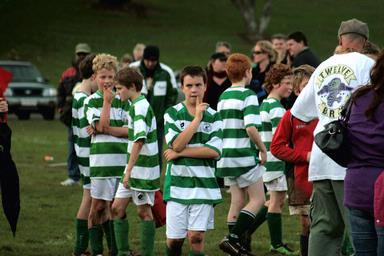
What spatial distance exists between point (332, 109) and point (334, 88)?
0.50 feet

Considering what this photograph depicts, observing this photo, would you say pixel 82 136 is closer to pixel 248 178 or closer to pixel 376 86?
pixel 248 178

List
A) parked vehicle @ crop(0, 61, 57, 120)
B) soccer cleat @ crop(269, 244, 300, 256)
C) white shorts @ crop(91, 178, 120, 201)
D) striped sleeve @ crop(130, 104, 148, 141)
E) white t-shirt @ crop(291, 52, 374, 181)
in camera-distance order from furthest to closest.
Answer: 1. parked vehicle @ crop(0, 61, 57, 120)
2. soccer cleat @ crop(269, 244, 300, 256)
3. white shorts @ crop(91, 178, 120, 201)
4. striped sleeve @ crop(130, 104, 148, 141)
5. white t-shirt @ crop(291, 52, 374, 181)

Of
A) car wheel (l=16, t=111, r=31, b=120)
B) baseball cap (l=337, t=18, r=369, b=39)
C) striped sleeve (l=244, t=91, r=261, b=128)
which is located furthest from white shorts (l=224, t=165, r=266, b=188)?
car wheel (l=16, t=111, r=31, b=120)

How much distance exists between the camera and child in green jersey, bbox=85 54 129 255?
423 inches

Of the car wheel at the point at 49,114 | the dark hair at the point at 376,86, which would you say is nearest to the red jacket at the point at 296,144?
the dark hair at the point at 376,86

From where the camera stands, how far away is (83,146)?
456 inches

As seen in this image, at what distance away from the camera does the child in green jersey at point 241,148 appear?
1134 cm

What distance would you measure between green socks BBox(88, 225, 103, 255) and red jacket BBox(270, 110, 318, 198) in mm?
2004

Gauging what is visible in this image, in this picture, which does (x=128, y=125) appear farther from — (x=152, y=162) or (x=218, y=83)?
(x=218, y=83)

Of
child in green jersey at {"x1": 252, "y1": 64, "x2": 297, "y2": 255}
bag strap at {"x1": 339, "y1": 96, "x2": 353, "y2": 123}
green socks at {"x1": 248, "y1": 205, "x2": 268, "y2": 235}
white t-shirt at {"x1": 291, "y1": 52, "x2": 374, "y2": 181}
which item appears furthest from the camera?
green socks at {"x1": 248, "y1": 205, "x2": 268, "y2": 235}

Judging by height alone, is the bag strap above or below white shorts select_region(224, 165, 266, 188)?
above

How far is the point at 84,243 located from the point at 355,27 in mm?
4141

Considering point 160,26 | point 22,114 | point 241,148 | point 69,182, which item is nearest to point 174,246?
point 241,148

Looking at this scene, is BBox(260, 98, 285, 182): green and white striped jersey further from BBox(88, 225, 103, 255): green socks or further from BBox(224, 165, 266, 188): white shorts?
BBox(88, 225, 103, 255): green socks
